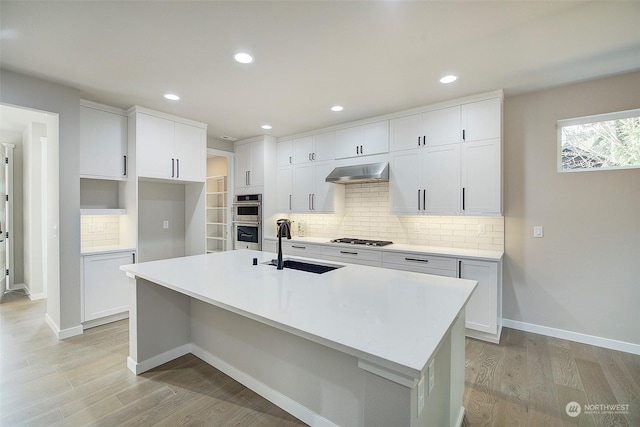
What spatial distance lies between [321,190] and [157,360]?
9.74ft

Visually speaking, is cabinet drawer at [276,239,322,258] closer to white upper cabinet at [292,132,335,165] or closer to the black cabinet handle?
white upper cabinet at [292,132,335,165]

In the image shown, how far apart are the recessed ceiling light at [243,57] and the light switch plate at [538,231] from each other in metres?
3.43

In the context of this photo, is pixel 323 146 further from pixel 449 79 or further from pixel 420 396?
pixel 420 396

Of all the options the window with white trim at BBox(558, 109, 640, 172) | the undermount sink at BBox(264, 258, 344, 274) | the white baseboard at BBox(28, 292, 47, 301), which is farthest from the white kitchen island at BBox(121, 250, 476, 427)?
the white baseboard at BBox(28, 292, 47, 301)

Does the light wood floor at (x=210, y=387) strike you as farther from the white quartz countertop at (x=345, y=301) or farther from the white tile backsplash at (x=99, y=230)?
the white tile backsplash at (x=99, y=230)

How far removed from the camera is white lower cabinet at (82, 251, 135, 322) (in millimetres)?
3242

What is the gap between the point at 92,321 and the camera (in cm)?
330

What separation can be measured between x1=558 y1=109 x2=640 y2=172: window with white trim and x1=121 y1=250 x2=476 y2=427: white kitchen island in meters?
2.29

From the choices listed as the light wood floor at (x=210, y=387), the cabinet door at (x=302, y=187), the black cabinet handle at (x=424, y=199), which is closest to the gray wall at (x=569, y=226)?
the light wood floor at (x=210, y=387)

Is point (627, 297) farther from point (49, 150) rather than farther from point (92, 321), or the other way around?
point (49, 150)

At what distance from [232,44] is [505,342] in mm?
3793

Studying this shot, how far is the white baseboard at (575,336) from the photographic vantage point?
2.74 metres

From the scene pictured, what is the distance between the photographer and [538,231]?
3174 millimetres

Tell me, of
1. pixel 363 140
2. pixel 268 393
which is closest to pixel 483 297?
pixel 268 393
